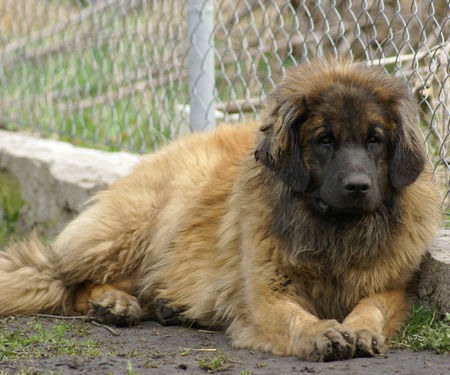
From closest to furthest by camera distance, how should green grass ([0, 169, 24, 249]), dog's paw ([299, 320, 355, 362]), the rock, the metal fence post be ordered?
dog's paw ([299, 320, 355, 362]) < the rock < the metal fence post < green grass ([0, 169, 24, 249])

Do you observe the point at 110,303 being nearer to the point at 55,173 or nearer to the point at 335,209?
the point at 335,209

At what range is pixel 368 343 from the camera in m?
3.39

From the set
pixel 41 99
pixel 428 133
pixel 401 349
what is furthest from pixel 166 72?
pixel 401 349

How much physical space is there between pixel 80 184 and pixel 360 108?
141 inches

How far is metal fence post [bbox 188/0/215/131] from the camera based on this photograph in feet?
19.1

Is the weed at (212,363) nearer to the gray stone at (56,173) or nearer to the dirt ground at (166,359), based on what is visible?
the dirt ground at (166,359)

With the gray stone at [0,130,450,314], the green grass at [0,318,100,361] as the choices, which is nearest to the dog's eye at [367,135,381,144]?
the green grass at [0,318,100,361]

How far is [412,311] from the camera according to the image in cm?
388

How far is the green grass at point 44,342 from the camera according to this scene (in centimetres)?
358

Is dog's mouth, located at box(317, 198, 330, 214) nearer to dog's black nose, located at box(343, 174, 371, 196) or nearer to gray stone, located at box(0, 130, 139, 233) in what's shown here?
dog's black nose, located at box(343, 174, 371, 196)

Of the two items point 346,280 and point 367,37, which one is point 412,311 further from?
point 367,37

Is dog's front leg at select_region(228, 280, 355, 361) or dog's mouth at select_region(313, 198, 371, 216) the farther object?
dog's mouth at select_region(313, 198, 371, 216)

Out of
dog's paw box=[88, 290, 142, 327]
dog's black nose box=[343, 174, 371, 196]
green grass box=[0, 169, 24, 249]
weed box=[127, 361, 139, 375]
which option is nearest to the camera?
weed box=[127, 361, 139, 375]

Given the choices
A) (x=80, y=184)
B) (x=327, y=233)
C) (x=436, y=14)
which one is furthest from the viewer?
(x=80, y=184)
